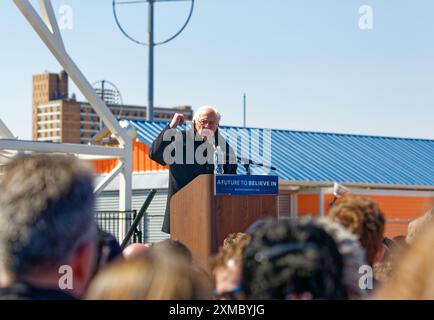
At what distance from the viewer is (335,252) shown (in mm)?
2455

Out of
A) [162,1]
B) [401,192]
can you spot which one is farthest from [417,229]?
[401,192]

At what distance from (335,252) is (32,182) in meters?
0.77

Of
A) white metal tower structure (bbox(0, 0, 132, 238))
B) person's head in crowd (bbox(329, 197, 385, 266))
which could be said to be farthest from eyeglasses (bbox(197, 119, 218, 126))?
white metal tower structure (bbox(0, 0, 132, 238))

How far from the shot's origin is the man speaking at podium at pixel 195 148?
7461 mm

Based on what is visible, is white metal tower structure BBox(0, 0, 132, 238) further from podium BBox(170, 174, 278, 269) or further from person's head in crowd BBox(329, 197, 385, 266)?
A: person's head in crowd BBox(329, 197, 385, 266)

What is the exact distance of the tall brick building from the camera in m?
85.9

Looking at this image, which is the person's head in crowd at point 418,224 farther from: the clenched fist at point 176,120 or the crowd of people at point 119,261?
the clenched fist at point 176,120

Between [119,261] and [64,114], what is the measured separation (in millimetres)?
84844

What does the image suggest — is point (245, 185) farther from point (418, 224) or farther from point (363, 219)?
point (363, 219)

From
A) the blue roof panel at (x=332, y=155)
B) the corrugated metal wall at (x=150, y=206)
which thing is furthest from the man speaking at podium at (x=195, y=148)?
the blue roof panel at (x=332, y=155)

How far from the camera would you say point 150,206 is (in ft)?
86.2

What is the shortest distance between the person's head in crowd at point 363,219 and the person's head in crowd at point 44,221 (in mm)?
1309
